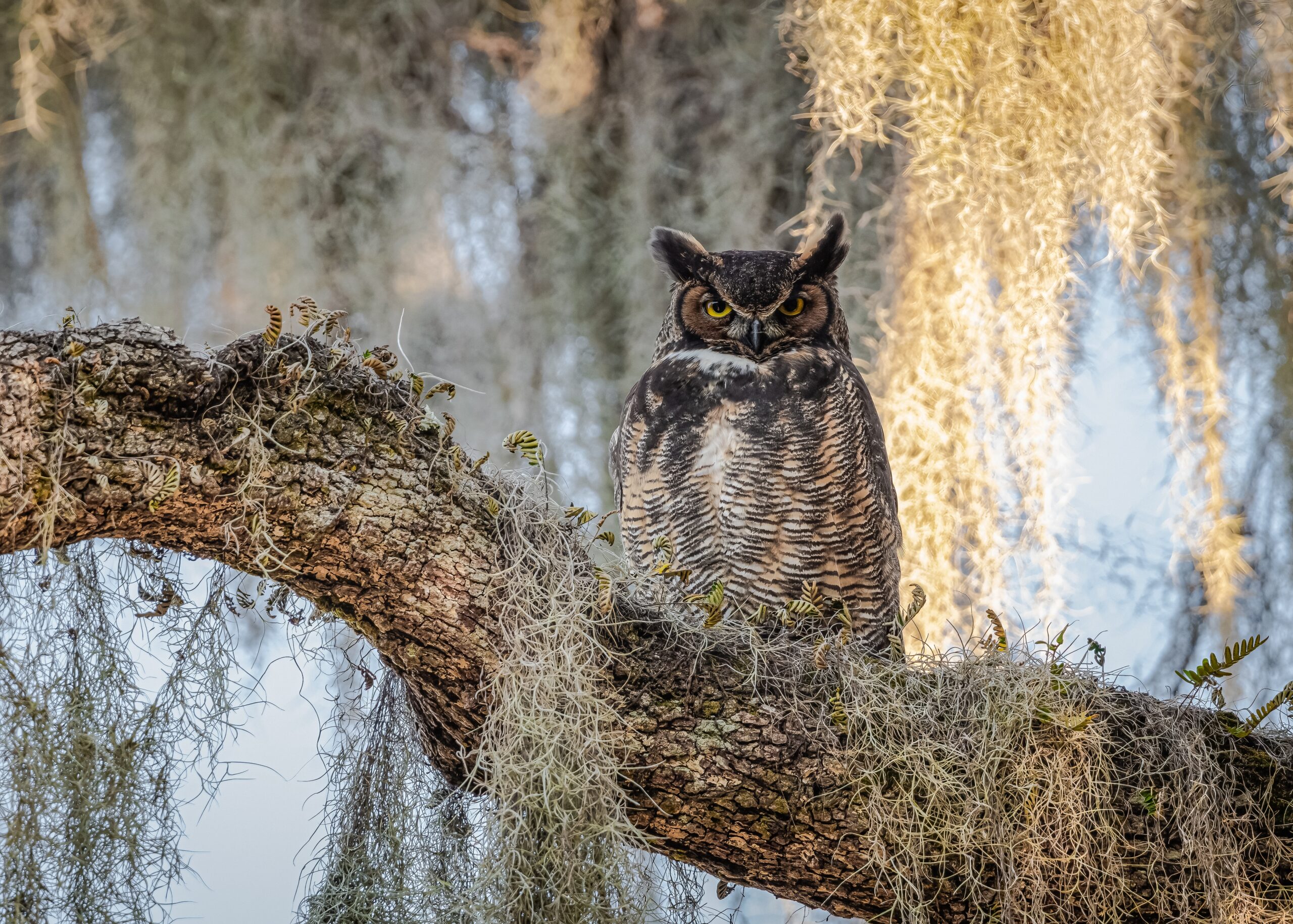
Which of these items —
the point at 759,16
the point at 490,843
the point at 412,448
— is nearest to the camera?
the point at 490,843

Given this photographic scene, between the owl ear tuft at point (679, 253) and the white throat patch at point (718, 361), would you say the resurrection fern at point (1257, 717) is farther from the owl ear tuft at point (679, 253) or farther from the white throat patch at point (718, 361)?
the owl ear tuft at point (679, 253)

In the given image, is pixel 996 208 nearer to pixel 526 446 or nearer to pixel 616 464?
pixel 616 464

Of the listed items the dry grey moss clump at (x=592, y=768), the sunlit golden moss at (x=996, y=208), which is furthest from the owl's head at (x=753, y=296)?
the dry grey moss clump at (x=592, y=768)

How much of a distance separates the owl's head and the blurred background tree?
15.8 inches

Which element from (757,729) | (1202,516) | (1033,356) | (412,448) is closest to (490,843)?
(757,729)

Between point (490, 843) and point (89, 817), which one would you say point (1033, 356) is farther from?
point (89, 817)

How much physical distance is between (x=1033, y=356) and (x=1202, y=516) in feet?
2.34

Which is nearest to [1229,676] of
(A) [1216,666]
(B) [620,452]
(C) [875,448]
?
(A) [1216,666]

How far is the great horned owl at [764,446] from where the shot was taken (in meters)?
1.99

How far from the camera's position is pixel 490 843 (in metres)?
1.18

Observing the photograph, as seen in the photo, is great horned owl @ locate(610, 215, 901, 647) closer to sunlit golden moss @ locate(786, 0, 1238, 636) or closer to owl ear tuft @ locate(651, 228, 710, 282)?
owl ear tuft @ locate(651, 228, 710, 282)

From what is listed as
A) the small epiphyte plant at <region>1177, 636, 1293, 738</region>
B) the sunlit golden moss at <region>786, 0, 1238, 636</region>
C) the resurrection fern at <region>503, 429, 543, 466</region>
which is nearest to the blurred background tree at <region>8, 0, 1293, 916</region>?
the sunlit golden moss at <region>786, 0, 1238, 636</region>

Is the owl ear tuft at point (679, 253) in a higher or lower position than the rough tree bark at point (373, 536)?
higher

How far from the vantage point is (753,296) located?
2045 millimetres
